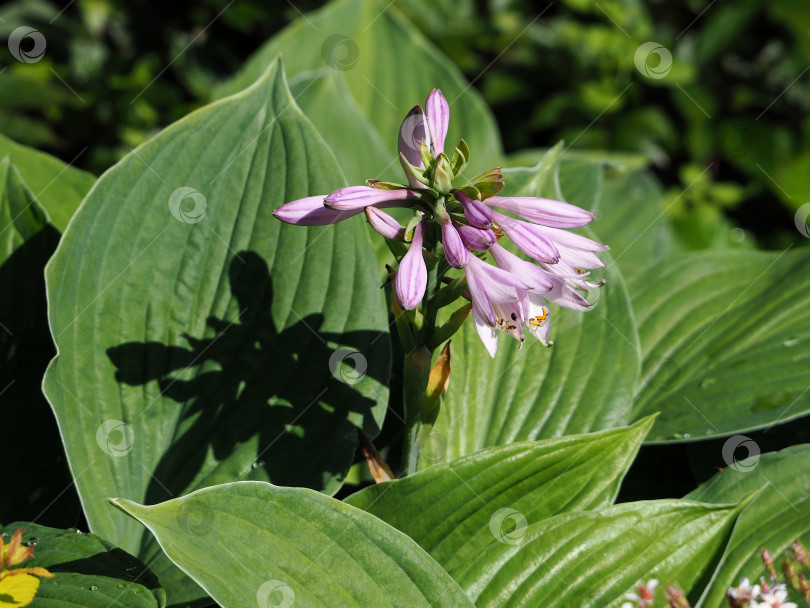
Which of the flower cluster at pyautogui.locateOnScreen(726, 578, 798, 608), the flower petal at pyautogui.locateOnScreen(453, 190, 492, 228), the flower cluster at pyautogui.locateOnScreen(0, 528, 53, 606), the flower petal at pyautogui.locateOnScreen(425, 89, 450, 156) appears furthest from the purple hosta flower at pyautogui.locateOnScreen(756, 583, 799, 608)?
the flower cluster at pyautogui.locateOnScreen(0, 528, 53, 606)

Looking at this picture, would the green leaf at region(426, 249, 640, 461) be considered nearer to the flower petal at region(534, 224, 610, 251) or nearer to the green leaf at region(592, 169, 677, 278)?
the flower petal at region(534, 224, 610, 251)

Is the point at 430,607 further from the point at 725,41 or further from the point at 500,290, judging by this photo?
the point at 725,41

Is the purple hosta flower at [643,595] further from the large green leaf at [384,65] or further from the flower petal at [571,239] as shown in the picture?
the large green leaf at [384,65]

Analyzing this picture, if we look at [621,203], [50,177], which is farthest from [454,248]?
[621,203]

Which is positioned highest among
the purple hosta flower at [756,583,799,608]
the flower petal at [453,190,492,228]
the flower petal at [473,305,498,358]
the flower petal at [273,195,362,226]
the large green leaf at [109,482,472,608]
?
the flower petal at [453,190,492,228]

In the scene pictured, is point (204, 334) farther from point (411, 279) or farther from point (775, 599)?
point (775, 599)

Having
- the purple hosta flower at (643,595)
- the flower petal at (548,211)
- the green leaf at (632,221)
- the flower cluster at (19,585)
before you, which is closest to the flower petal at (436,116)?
the flower petal at (548,211)
